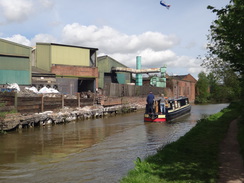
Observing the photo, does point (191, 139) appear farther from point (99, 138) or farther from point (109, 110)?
point (109, 110)

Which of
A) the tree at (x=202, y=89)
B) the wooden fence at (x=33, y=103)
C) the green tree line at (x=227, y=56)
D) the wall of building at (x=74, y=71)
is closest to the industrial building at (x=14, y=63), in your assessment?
the wall of building at (x=74, y=71)

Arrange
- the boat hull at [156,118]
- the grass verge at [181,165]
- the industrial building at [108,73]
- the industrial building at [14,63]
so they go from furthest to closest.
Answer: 1. the industrial building at [108,73]
2. the industrial building at [14,63]
3. the boat hull at [156,118]
4. the grass verge at [181,165]

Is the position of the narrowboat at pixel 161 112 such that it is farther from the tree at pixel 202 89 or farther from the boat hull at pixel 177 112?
the tree at pixel 202 89

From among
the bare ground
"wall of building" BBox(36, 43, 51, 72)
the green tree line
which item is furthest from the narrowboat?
"wall of building" BBox(36, 43, 51, 72)

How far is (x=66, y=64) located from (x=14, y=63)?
7489 millimetres

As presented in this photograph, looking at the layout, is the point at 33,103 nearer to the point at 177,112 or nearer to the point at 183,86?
the point at 177,112

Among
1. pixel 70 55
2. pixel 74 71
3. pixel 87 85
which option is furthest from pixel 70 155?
pixel 87 85

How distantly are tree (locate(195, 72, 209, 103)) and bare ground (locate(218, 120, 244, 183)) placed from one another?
54.6 m

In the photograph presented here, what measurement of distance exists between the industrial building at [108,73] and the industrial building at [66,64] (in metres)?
4.83

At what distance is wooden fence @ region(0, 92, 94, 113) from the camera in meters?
18.7

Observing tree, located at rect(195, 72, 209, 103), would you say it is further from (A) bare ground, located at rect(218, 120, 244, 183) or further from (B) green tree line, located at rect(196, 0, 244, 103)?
(A) bare ground, located at rect(218, 120, 244, 183)

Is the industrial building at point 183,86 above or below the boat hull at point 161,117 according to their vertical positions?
above

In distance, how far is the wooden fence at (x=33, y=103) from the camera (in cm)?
1870

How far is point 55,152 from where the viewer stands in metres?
11.3
